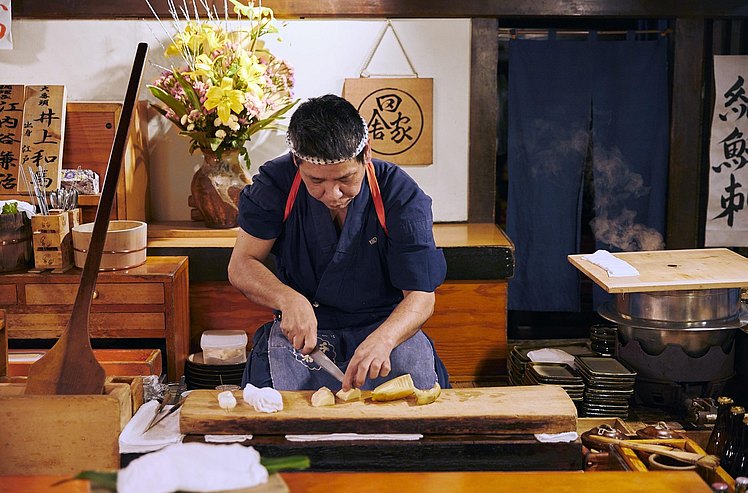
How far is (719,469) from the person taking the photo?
2.87 m

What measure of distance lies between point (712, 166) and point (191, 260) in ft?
11.1

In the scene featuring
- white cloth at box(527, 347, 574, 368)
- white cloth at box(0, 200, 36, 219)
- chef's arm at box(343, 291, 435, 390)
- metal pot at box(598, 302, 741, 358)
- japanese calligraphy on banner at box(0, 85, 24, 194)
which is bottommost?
white cloth at box(527, 347, 574, 368)

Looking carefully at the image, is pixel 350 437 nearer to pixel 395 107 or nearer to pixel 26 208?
pixel 26 208

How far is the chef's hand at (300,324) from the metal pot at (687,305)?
1.96 metres

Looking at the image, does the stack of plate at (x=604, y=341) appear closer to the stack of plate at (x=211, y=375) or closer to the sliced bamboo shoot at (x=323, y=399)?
the stack of plate at (x=211, y=375)

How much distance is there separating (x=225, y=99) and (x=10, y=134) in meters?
1.40

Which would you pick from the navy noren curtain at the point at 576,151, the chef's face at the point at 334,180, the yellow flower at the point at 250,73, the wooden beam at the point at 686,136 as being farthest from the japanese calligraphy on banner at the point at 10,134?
the wooden beam at the point at 686,136

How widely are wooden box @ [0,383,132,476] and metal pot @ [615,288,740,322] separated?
2794mm

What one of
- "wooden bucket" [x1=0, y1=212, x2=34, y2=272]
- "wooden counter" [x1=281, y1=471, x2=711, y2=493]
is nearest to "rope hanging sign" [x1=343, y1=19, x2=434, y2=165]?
"wooden bucket" [x1=0, y1=212, x2=34, y2=272]

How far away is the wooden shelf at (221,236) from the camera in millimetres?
4996

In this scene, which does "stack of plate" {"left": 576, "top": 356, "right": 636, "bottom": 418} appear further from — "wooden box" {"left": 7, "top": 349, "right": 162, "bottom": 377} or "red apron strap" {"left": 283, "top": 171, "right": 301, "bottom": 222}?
"wooden box" {"left": 7, "top": 349, "right": 162, "bottom": 377}

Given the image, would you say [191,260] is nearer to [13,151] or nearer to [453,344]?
[13,151]

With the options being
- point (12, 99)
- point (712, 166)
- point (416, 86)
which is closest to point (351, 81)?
point (416, 86)

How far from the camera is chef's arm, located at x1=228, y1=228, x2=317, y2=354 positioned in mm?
3240
